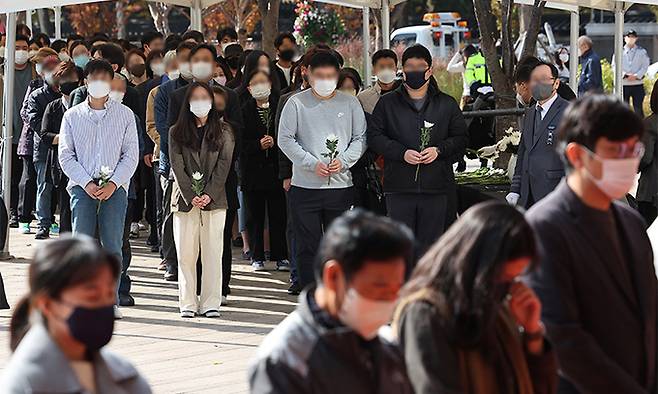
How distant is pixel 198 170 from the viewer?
10.7 meters

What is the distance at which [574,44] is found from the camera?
16.9 meters

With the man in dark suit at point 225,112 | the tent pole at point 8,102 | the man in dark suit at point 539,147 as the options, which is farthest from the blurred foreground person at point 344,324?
the tent pole at point 8,102

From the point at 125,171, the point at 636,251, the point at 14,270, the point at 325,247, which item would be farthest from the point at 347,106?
the point at 325,247

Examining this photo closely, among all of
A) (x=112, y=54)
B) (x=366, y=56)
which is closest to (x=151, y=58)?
(x=112, y=54)

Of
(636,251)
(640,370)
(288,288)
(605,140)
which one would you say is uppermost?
(605,140)

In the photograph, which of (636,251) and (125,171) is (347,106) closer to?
(125,171)

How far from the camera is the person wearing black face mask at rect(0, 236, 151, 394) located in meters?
3.79

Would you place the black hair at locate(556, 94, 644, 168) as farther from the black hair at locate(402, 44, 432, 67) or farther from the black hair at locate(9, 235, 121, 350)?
the black hair at locate(402, 44, 432, 67)

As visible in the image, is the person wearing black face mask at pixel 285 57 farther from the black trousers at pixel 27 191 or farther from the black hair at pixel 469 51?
the black hair at pixel 469 51

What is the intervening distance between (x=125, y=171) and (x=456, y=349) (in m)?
6.69

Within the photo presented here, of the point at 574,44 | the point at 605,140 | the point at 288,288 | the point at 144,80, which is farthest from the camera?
the point at 574,44

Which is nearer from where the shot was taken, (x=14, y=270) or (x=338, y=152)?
(x=338, y=152)

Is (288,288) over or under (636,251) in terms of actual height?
under

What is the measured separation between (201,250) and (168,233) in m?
1.77
